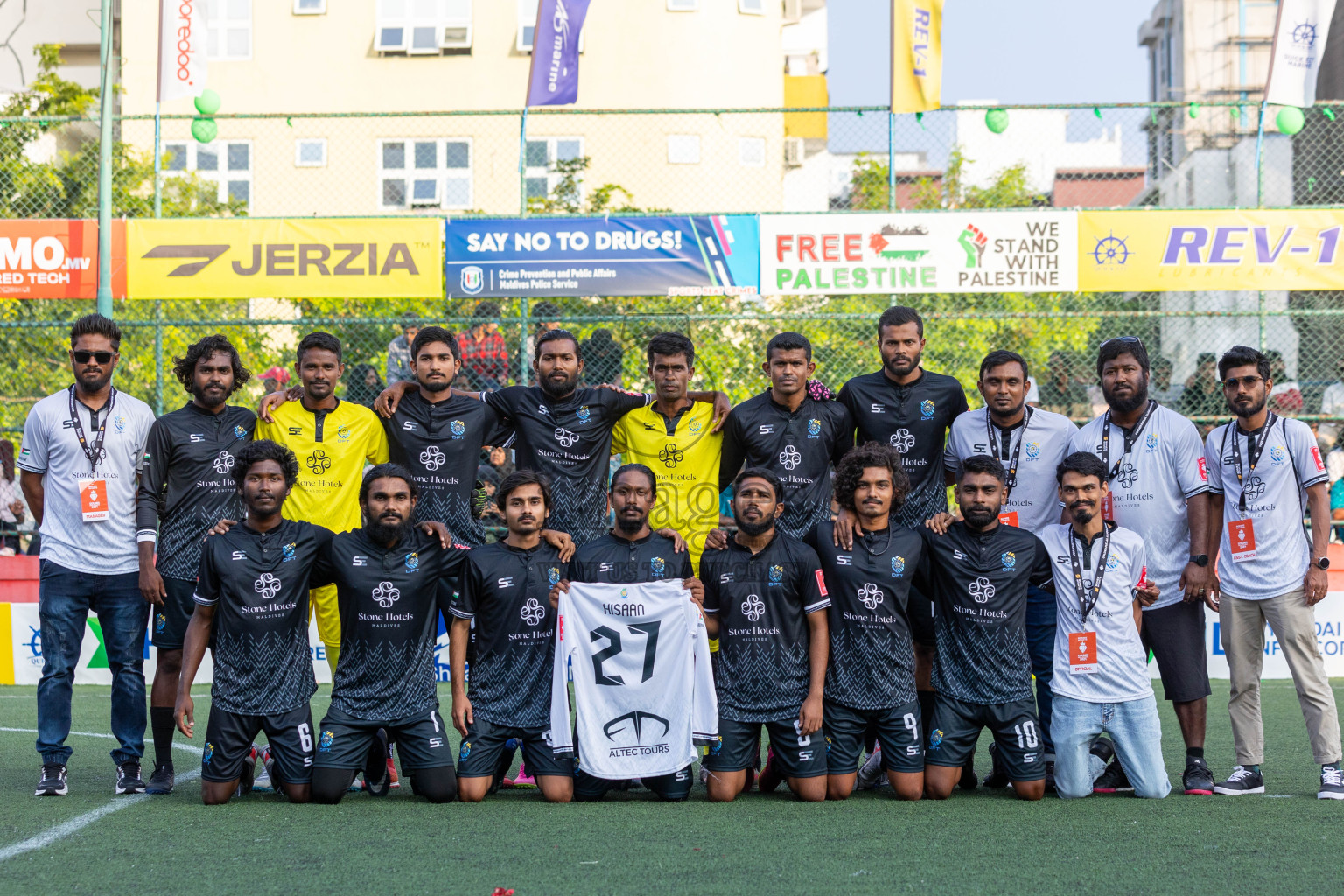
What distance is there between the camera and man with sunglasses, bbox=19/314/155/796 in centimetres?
702

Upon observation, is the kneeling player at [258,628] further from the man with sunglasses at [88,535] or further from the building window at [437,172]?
the building window at [437,172]

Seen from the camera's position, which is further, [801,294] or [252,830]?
[801,294]

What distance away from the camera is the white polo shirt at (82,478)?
7.07 m

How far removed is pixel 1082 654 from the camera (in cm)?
687

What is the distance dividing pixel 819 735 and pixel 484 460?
5481 millimetres

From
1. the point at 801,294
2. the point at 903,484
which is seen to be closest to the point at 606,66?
the point at 801,294

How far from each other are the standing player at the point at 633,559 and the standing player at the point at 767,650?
0.62 ft

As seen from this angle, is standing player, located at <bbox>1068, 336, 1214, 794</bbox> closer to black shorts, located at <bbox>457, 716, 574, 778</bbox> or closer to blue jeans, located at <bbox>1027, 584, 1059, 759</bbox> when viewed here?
blue jeans, located at <bbox>1027, 584, 1059, 759</bbox>

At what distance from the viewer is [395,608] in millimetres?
6938

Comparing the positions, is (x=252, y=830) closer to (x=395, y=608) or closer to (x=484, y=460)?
(x=395, y=608)

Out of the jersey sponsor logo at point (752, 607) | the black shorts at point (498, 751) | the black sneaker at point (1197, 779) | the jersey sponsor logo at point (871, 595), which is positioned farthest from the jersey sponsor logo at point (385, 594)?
the black sneaker at point (1197, 779)

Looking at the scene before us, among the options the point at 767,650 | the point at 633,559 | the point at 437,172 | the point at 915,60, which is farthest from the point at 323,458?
the point at 437,172

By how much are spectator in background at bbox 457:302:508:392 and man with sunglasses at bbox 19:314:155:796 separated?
513 centimetres

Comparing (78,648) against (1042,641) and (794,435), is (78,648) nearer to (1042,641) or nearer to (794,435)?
(794,435)
